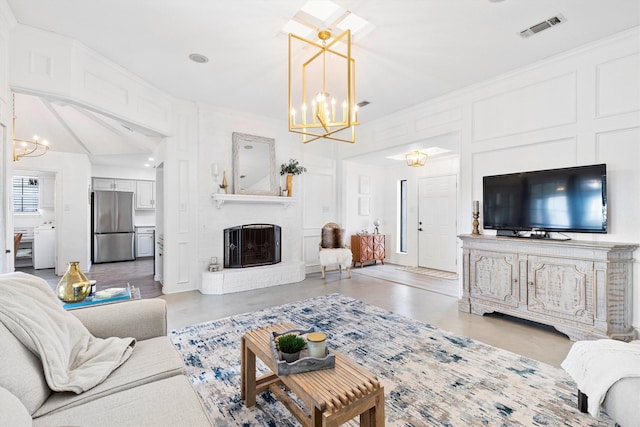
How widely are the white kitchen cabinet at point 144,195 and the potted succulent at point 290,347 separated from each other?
803cm

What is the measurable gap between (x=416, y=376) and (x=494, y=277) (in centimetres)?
187

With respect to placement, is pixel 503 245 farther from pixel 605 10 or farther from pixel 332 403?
pixel 332 403

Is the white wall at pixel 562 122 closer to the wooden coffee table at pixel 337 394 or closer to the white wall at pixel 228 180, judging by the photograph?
the white wall at pixel 228 180

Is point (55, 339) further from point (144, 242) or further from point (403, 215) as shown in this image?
point (144, 242)

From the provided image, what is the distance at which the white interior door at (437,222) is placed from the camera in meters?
6.01

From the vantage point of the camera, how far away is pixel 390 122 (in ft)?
16.8

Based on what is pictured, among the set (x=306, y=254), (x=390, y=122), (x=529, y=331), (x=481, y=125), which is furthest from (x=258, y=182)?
(x=529, y=331)

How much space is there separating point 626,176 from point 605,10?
1501 mm

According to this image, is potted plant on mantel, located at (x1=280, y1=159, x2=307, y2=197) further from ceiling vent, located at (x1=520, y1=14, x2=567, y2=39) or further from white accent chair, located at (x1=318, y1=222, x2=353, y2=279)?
ceiling vent, located at (x1=520, y1=14, x2=567, y2=39)

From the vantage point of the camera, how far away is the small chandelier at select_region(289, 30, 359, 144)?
2625mm

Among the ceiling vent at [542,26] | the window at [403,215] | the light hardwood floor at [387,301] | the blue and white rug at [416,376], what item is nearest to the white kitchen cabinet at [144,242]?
the light hardwood floor at [387,301]

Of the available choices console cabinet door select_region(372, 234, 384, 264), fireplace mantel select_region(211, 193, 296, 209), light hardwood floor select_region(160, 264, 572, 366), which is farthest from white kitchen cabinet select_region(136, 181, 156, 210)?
console cabinet door select_region(372, 234, 384, 264)

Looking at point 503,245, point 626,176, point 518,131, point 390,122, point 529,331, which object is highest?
point 390,122

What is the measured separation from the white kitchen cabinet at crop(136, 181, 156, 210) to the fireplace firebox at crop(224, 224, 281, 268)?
15.2ft
